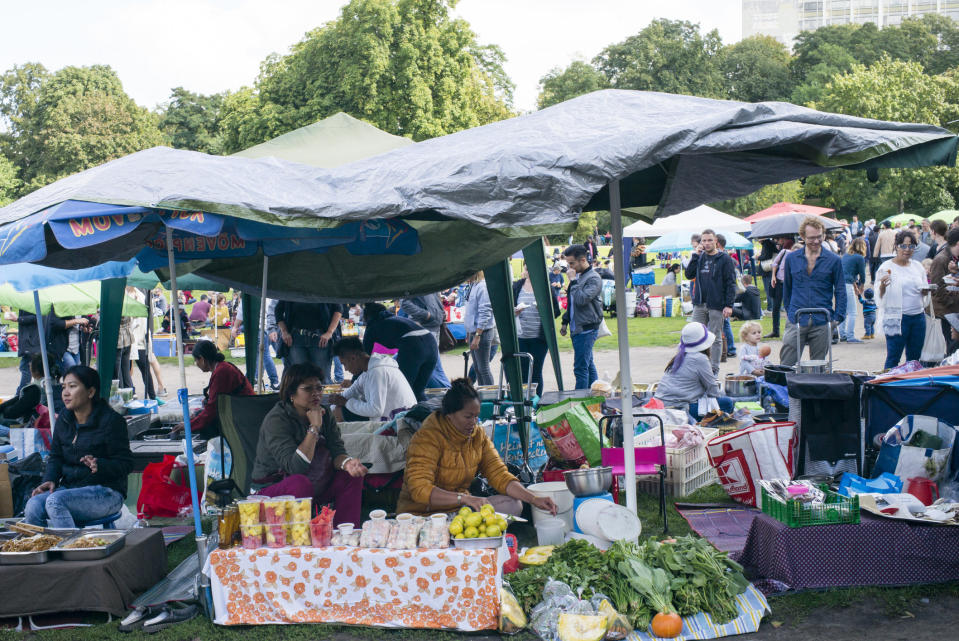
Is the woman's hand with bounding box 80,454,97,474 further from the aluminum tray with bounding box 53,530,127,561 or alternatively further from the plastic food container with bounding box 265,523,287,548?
the plastic food container with bounding box 265,523,287,548

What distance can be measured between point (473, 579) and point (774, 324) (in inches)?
491

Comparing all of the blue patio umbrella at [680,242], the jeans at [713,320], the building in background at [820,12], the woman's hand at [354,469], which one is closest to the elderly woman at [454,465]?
the woman's hand at [354,469]

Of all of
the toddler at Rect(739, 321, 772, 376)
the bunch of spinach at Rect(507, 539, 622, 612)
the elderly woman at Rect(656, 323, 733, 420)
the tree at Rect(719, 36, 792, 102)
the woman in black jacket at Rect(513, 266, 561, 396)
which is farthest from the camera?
the tree at Rect(719, 36, 792, 102)

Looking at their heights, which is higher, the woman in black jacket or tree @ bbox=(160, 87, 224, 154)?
tree @ bbox=(160, 87, 224, 154)

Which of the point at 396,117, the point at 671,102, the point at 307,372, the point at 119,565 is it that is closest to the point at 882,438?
the point at 671,102

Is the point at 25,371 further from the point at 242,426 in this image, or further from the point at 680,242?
the point at 680,242

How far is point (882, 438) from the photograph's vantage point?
19.4 ft

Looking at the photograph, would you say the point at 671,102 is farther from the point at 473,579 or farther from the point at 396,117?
the point at 396,117

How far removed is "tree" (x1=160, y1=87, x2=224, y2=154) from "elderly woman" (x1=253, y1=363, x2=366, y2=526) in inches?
2124

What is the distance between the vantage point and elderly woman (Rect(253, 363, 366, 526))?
5.48 metres

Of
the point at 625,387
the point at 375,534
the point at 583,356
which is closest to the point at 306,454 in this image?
the point at 375,534

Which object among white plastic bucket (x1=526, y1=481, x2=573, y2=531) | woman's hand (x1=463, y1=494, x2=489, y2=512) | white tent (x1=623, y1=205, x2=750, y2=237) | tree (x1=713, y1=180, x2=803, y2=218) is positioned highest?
tree (x1=713, y1=180, x2=803, y2=218)

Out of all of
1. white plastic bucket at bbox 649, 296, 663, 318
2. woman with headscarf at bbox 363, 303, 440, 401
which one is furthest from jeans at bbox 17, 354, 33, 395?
white plastic bucket at bbox 649, 296, 663, 318

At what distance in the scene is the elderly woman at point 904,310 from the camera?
384 inches
